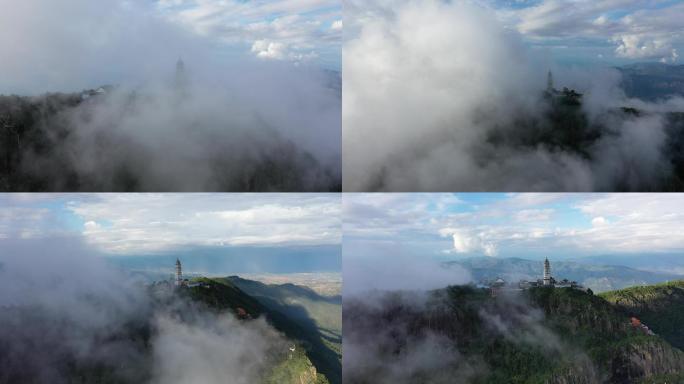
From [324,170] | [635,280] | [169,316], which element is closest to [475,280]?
[635,280]

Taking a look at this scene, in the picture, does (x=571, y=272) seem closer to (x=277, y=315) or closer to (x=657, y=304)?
(x=657, y=304)

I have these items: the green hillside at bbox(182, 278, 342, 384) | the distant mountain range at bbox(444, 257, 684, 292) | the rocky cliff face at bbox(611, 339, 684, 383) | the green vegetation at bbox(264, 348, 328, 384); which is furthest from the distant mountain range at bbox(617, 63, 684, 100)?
the green vegetation at bbox(264, 348, 328, 384)

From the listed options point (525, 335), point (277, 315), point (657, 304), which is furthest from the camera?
point (657, 304)

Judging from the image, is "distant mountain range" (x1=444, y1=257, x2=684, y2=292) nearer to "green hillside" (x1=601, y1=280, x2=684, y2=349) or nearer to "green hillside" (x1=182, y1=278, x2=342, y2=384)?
"green hillside" (x1=601, y1=280, x2=684, y2=349)

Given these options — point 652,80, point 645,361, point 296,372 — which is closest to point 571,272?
point 645,361

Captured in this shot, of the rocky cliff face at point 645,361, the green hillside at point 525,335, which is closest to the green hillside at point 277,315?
the green hillside at point 525,335

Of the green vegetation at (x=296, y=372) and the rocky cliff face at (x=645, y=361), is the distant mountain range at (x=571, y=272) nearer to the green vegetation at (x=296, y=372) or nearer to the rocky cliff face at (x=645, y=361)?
the rocky cliff face at (x=645, y=361)

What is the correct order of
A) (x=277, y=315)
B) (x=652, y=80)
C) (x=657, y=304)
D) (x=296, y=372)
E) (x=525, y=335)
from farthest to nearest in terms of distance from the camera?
(x=657, y=304) → (x=652, y=80) → (x=525, y=335) → (x=277, y=315) → (x=296, y=372)

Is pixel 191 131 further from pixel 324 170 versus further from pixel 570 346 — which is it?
pixel 570 346
